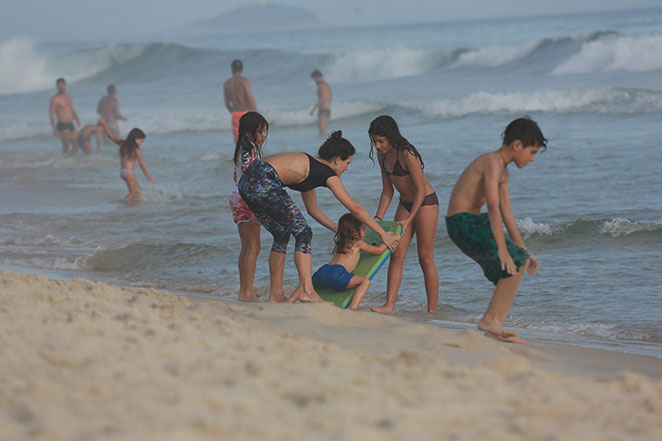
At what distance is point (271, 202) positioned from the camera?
205 inches

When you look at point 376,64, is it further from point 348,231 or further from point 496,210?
point 496,210

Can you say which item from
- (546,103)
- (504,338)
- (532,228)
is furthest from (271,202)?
(546,103)

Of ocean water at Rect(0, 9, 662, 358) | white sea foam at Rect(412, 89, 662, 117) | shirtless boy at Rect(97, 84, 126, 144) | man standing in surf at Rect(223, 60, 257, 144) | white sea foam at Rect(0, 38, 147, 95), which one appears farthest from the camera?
white sea foam at Rect(0, 38, 147, 95)

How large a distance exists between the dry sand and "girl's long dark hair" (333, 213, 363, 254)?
143cm

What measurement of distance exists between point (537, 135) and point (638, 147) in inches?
378

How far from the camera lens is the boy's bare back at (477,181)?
4.24 metres

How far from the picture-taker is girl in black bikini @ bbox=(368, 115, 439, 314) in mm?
5289

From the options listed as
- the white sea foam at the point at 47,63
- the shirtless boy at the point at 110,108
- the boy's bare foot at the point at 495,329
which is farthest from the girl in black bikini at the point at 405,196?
the white sea foam at the point at 47,63

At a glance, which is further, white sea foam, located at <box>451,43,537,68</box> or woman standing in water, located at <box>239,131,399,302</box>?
white sea foam, located at <box>451,43,537,68</box>

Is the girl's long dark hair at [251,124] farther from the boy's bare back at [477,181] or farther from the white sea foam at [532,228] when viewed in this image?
the white sea foam at [532,228]

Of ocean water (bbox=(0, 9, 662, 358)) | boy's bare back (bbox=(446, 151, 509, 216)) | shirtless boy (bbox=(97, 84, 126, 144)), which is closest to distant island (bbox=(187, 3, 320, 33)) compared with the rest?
ocean water (bbox=(0, 9, 662, 358))

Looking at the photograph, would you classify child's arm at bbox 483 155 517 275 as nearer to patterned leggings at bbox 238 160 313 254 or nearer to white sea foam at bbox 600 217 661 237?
patterned leggings at bbox 238 160 313 254

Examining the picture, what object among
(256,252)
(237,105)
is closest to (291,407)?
(256,252)

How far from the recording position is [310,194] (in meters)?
5.46
